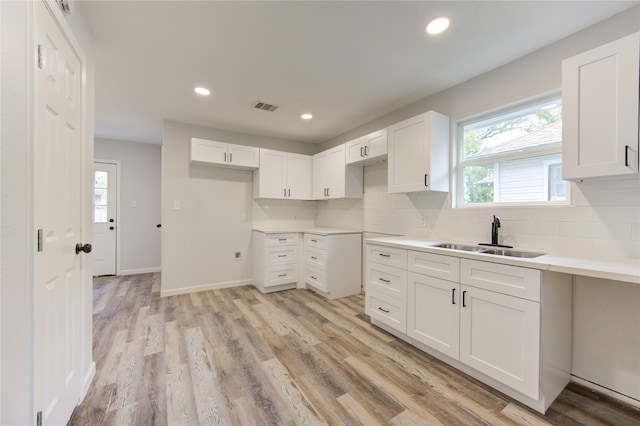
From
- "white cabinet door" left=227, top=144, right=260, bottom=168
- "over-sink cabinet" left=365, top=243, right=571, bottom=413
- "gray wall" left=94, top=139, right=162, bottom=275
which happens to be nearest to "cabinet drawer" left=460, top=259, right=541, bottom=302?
"over-sink cabinet" left=365, top=243, right=571, bottom=413

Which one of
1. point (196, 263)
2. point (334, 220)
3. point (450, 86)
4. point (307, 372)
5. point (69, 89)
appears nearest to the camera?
point (69, 89)

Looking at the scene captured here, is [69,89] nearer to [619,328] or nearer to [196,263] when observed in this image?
[196,263]

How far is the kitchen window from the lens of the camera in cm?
205

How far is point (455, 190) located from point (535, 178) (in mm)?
645

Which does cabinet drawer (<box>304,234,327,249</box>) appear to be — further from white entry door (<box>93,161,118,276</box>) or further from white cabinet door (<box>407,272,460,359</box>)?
white entry door (<box>93,161,118,276</box>)

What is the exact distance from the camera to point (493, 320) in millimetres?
1716

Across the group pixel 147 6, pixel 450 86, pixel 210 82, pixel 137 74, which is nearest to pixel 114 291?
pixel 137 74

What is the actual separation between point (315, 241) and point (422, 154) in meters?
1.85

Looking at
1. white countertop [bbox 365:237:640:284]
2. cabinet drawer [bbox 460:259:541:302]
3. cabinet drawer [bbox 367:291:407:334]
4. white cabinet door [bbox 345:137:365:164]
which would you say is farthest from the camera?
white cabinet door [bbox 345:137:365:164]

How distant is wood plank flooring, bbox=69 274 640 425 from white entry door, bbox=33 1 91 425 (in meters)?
0.42

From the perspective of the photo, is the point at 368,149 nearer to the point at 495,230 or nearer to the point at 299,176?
the point at 299,176

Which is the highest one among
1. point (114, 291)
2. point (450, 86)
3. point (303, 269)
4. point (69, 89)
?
point (450, 86)

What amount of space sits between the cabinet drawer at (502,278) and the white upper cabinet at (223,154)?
312 centimetres

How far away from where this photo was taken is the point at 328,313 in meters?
3.02
